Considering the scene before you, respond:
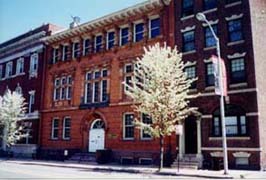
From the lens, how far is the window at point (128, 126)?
27969mm

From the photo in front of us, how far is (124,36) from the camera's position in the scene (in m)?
30.4

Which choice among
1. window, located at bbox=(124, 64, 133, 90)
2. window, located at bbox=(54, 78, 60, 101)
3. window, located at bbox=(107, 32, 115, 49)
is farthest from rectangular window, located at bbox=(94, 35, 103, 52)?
window, located at bbox=(54, 78, 60, 101)

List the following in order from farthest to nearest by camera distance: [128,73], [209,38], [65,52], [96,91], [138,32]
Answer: [65,52]
[96,91]
[138,32]
[128,73]
[209,38]

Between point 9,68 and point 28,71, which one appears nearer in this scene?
point 28,71

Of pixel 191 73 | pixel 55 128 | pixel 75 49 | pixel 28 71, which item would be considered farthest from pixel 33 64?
pixel 191 73

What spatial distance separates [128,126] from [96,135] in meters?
4.00

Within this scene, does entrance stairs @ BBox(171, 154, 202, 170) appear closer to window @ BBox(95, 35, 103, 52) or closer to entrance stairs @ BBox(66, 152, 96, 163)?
entrance stairs @ BBox(66, 152, 96, 163)

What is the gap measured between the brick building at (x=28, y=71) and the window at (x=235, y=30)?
851 inches

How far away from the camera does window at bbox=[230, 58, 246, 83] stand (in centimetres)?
2236

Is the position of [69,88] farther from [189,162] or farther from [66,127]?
[189,162]

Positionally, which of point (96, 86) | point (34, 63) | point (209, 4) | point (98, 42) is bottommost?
point (96, 86)

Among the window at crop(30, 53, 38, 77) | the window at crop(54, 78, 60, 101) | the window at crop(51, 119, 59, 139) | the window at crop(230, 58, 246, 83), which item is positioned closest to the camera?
the window at crop(230, 58, 246, 83)

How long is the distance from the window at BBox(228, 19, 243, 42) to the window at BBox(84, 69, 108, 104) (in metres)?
12.2

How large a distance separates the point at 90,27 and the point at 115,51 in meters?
4.49
